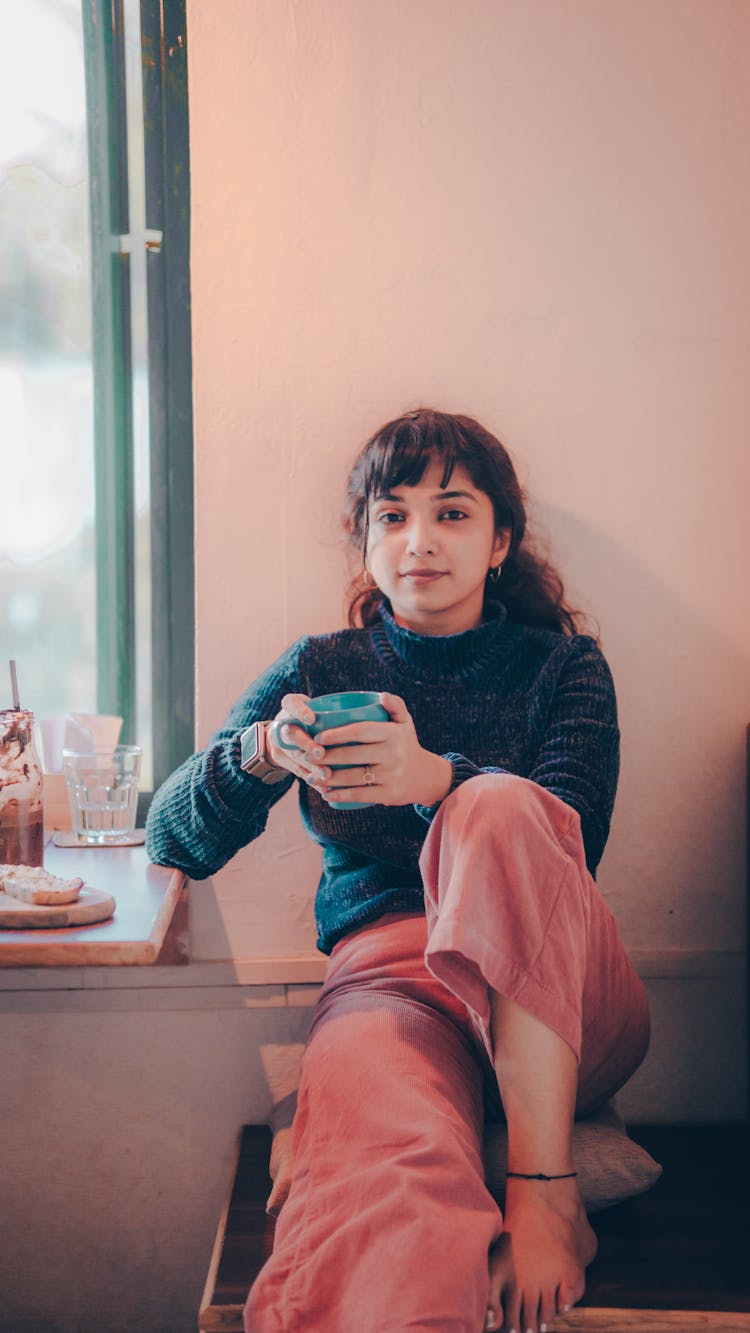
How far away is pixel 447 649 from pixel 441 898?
1.45 ft

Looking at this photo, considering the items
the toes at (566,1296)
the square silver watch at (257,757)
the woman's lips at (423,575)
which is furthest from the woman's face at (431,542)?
the toes at (566,1296)

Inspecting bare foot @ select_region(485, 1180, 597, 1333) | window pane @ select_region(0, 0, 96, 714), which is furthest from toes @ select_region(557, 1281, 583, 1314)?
window pane @ select_region(0, 0, 96, 714)

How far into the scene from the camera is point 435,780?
109 centimetres

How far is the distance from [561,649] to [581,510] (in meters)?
0.30

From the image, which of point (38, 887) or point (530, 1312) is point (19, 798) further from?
point (530, 1312)

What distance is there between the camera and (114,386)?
161cm

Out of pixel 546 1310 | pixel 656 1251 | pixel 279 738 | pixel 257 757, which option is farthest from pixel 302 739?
pixel 656 1251

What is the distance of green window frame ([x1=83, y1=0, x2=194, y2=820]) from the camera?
5.12 feet

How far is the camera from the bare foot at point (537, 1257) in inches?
35.7

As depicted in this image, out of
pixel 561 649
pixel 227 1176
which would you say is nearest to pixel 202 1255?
pixel 227 1176

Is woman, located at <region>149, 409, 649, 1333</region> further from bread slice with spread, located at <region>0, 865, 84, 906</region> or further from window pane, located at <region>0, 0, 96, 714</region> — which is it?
window pane, located at <region>0, 0, 96, 714</region>

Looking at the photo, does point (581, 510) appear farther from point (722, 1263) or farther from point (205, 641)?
point (722, 1263)

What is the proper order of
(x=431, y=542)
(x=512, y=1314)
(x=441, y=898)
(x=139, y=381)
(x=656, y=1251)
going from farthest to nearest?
(x=139, y=381)
(x=431, y=542)
(x=656, y=1251)
(x=441, y=898)
(x=512, y=1314)

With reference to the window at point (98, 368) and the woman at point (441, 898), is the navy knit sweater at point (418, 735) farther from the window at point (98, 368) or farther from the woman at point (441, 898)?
the window at point (98, 368)
